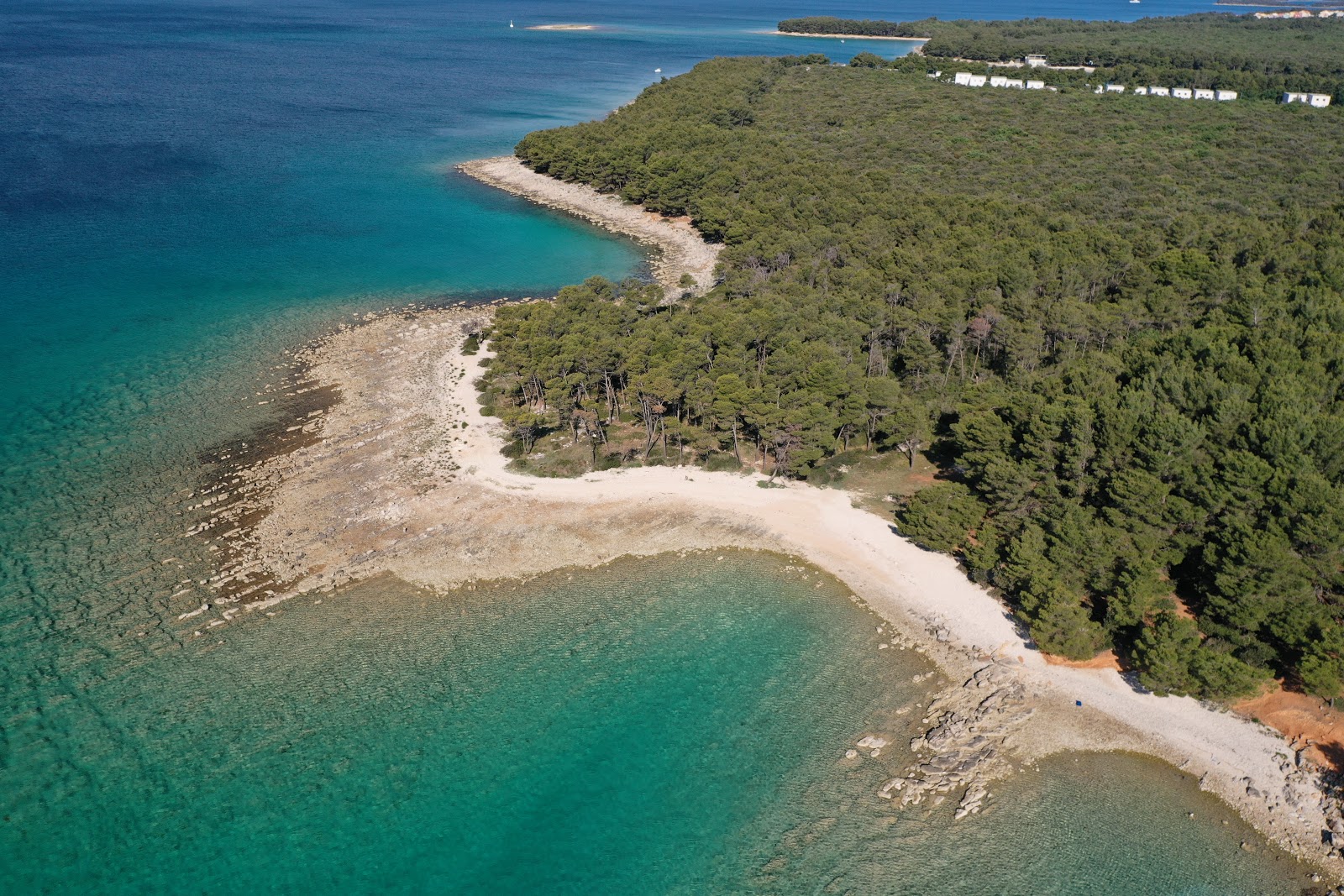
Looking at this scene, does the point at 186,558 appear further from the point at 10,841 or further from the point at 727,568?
the point at 727,568

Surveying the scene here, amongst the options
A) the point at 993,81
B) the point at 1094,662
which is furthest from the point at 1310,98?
the point at 1094,662

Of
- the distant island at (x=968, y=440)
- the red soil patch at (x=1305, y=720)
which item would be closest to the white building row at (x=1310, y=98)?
the distant island at (x=968, y=440)

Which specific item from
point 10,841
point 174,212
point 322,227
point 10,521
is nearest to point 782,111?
point 322,227

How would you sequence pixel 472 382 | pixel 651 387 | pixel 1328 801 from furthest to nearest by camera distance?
pixel 472 382, pixel 651 387, pixel 1328 801

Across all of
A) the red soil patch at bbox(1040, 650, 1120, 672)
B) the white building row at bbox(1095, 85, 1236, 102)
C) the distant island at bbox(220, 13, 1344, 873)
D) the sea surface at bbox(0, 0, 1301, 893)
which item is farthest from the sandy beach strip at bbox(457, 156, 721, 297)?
the white building row at bbox(1095, 85, 1236, 102)

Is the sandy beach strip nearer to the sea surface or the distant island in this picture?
the distant island

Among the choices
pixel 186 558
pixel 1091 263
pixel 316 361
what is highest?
pixel 1091 263

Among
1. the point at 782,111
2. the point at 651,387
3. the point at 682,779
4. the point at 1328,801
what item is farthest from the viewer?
the point at 782,111
